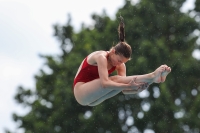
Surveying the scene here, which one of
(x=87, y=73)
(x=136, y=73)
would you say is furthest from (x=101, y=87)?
(x=136, y=73)

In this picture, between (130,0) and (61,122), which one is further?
(130,0)

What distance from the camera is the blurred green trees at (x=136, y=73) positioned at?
19328 mm

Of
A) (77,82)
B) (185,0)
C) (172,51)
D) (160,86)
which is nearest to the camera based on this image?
(77,82)

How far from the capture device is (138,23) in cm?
2075

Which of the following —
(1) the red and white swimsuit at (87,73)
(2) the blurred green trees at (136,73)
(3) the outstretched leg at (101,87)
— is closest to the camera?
(3) the outstretched leg at (101,87)

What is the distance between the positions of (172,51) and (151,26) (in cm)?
130

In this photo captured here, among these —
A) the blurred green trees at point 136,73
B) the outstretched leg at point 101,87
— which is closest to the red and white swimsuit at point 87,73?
the outstretched leg at point 101,87

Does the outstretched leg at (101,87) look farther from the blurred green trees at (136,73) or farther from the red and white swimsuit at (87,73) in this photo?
the blurred green trees at (136,73)

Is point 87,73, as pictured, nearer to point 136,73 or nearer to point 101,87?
point 101,87

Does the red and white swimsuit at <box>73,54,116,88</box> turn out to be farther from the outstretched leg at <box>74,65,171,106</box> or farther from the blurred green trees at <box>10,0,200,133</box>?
the blurred green trees at <box>10,0,200,133</box>

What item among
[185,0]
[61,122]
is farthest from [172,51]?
[61,122]

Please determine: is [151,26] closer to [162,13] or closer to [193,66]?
[162,13]

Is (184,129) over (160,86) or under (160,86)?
under

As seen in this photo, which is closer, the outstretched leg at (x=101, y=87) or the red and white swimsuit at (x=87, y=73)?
the outstretched leg at (x=101, y=87)
